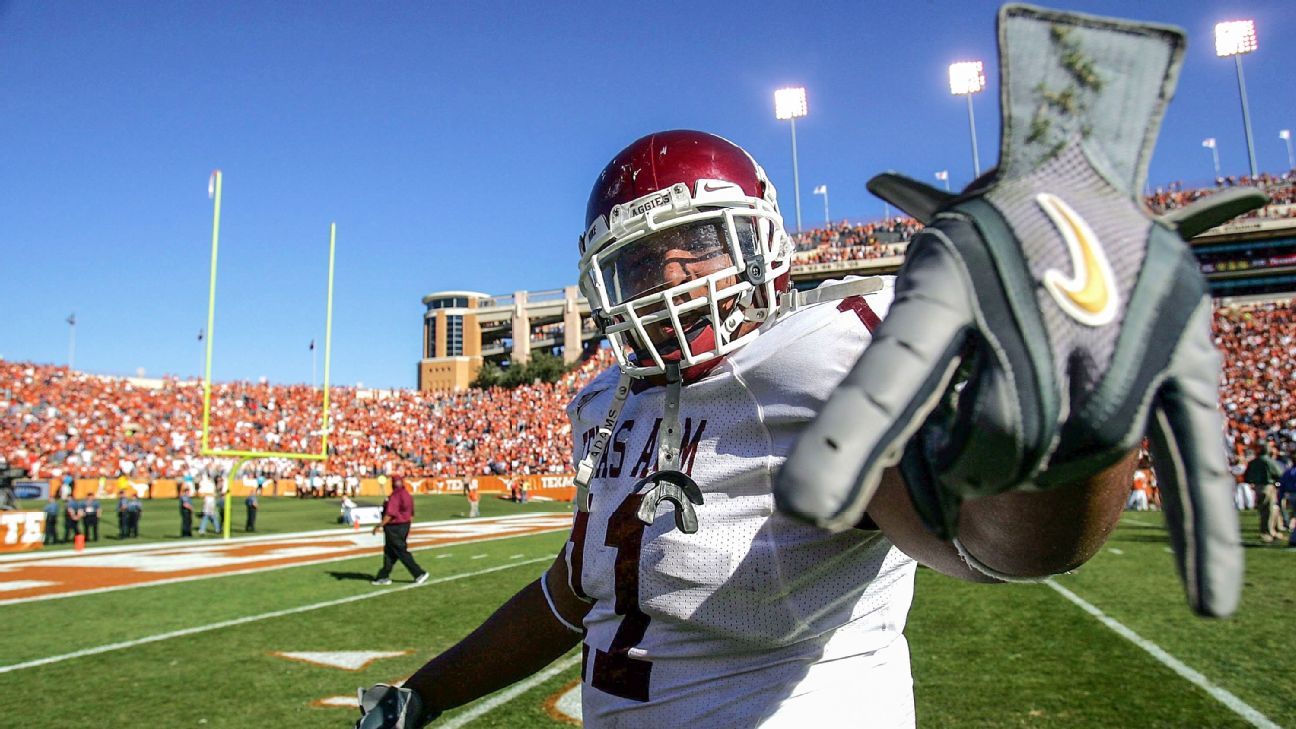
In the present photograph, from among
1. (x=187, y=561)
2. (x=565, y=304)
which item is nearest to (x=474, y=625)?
(x=187, y=561)

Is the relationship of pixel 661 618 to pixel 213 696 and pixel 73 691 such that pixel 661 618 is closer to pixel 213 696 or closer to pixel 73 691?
pixel 213 696

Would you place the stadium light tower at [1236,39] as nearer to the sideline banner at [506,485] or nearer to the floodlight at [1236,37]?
the floodlight at [1236,37]

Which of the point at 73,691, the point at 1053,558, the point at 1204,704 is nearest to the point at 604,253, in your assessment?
the point at 1053,558

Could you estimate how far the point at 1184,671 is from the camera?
5633 mm

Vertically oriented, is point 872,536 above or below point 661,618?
above

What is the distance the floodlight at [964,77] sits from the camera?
3522 centimetres

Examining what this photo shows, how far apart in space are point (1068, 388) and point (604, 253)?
1.17 metres

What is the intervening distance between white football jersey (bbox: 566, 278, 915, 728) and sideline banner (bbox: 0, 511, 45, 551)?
17887 mm

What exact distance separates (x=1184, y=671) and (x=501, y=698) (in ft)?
15.4

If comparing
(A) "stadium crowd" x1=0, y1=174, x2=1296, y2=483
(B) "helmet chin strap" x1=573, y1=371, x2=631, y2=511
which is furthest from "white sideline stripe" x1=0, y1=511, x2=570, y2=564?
(B) "helmet chin strap" x1=573, y1=371, x2=631, y2=511

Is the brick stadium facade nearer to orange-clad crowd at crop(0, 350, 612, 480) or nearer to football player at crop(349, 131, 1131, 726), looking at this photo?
orange-clad crowd at crop(0, 350, 612, 480)

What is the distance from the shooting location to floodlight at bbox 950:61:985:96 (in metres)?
35.2

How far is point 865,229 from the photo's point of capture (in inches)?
2030

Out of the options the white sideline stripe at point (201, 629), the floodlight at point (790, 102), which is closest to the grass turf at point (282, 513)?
the white sideline stripe at point (201, 629)
